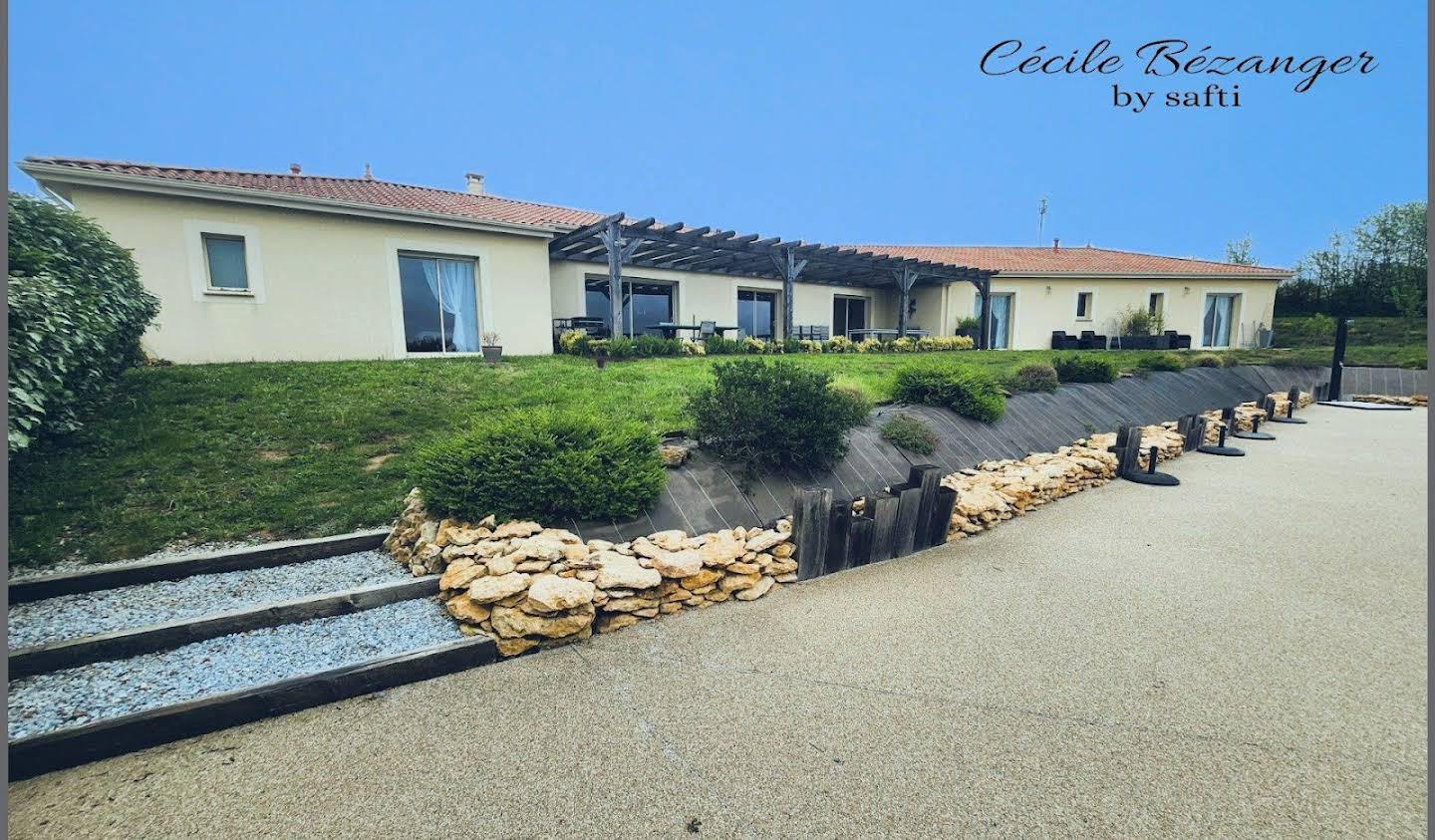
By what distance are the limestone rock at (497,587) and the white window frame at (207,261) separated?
893 centimetres

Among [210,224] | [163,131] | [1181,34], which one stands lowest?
[210,224]

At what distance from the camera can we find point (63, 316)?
3.69 metres

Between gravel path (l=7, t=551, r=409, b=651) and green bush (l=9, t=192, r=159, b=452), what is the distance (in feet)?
2.92

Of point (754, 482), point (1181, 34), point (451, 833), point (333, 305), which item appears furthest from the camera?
point (333, 305)

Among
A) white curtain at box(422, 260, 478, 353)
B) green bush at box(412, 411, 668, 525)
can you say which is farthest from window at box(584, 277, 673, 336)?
green bush at box(412, 411, 668, 525)

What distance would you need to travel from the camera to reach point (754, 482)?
416 centimetres

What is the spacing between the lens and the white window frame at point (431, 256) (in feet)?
32.2

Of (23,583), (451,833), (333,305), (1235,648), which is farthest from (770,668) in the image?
(333,305)

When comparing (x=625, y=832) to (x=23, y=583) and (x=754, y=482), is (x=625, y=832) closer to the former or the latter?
(x=754, y=482)

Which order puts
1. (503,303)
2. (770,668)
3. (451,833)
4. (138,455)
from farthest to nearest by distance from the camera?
1. (503,303)
2. (138,455)
3. (770,668)
4. (451,833)

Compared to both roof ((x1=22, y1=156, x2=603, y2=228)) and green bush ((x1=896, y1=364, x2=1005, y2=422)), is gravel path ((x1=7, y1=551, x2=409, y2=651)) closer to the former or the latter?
green bush ((x1=896, y1=364, x2=1005, y2=422))

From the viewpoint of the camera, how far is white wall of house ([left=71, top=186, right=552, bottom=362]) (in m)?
7.95

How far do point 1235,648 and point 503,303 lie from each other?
1130 centimetres

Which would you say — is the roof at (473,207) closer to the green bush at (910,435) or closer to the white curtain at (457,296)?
the white curtain at (457,296)
